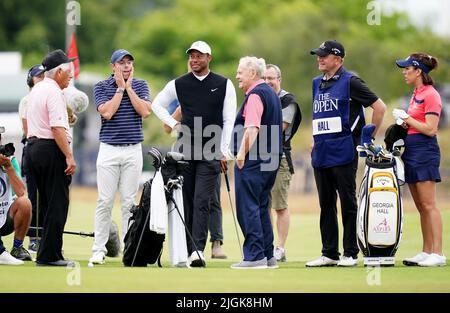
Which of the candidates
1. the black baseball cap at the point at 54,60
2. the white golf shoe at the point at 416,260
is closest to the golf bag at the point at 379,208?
the white golf shoe at the point at 416,260

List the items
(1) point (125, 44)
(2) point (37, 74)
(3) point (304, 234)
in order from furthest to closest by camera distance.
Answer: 1. (1) point (125, 44)
2. (3) point (304, 234)
3. (2) point (37, 74)

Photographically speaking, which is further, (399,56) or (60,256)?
(399,56)

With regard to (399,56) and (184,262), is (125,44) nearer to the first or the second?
(399,56)

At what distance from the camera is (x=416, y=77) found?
12.4 metres

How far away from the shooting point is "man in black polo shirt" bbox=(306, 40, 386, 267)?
475 inches

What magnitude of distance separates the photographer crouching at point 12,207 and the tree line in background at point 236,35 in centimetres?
2612

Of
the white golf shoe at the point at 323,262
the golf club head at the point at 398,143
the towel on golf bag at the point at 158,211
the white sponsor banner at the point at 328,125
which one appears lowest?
the white golf shoe at the point at 323,262

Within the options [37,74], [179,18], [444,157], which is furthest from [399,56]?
[37,74]

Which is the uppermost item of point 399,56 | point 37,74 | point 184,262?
point 399,56

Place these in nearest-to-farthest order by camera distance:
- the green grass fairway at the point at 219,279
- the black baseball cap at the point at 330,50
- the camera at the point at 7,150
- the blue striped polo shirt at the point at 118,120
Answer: the green grass fairway at the point at 219,279 < the camera at the point at 7,150 < the black baseball cap at the point at 330,50 < the blue striped polo shirt at the point at 118,120

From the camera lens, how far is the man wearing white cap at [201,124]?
1231 centimetres

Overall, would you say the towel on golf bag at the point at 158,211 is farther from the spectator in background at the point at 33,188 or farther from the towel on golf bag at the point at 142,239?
the spectator in background at the point at 33,188

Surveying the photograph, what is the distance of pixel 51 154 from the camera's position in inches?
456

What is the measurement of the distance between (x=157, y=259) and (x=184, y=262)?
0.35m
